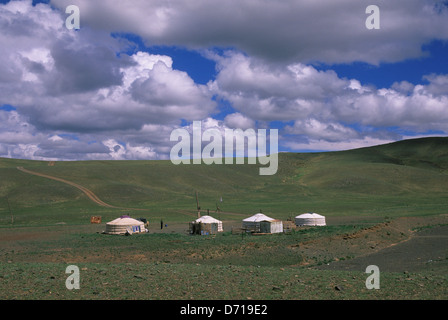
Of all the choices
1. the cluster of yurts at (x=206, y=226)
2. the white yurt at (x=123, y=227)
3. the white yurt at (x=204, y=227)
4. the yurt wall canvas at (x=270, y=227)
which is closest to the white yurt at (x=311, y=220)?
the cluster of yurts at (x=206, y=226)

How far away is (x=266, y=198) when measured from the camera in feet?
Answer: 334

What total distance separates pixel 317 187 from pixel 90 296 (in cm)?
11325

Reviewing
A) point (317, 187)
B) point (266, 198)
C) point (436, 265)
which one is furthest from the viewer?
point (317, 187)

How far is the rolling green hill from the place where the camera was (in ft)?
238

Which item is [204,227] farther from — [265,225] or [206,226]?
[265,225]

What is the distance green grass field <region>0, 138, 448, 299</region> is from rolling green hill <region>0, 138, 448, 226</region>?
33 cm

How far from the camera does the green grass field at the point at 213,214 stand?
13.6m

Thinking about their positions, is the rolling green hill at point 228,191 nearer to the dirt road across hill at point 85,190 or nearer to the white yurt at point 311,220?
the dirt road across hill at point 85,190

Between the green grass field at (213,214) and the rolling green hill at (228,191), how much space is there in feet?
1.08

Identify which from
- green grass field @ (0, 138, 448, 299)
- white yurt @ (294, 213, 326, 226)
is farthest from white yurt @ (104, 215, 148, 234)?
white yurt @ (294, 213, 326, 226)

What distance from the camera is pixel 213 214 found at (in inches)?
2788

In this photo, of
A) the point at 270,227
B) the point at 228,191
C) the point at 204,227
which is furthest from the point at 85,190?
the point at 270,227
